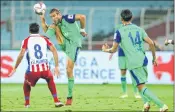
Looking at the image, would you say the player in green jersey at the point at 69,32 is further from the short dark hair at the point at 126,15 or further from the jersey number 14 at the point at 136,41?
the jersey number 14 at the point at 136,41

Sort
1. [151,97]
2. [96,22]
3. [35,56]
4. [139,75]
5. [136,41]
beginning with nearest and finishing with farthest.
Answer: [151,97]
[139,75]
[136,41]
[35,56]
[96,22]

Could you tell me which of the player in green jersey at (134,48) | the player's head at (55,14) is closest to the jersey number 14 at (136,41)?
the player in green jersey at (134,48)

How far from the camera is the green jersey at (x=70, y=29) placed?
14961 millimetres

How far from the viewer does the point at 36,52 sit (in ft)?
43.8

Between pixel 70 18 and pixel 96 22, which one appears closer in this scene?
pixel 70 18

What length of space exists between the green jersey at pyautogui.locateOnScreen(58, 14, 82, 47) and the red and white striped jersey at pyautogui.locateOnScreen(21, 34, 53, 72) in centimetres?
161

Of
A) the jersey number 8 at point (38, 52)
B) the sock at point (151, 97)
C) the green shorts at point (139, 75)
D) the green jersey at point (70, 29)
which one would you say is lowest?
the sock at point (151, 97)

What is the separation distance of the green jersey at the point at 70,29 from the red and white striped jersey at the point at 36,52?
1.61m

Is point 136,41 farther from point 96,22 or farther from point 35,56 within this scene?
point 96,22

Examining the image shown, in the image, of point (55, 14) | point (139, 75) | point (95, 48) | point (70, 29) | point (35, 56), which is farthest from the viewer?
point (95, 48)

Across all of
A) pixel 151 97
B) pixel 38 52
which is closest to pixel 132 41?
pixel 151 97

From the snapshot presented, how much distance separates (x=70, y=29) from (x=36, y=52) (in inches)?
75.0

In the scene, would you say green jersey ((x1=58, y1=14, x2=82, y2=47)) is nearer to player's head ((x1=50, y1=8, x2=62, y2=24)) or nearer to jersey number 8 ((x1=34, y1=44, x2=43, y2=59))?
player's head ((x1=50, y1=8, x2=62, y2=24))

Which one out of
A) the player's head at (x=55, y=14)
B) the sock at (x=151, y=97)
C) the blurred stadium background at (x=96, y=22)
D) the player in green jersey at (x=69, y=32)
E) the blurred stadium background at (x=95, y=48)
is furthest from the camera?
the blurred stadium background at (x=96, y=22)
